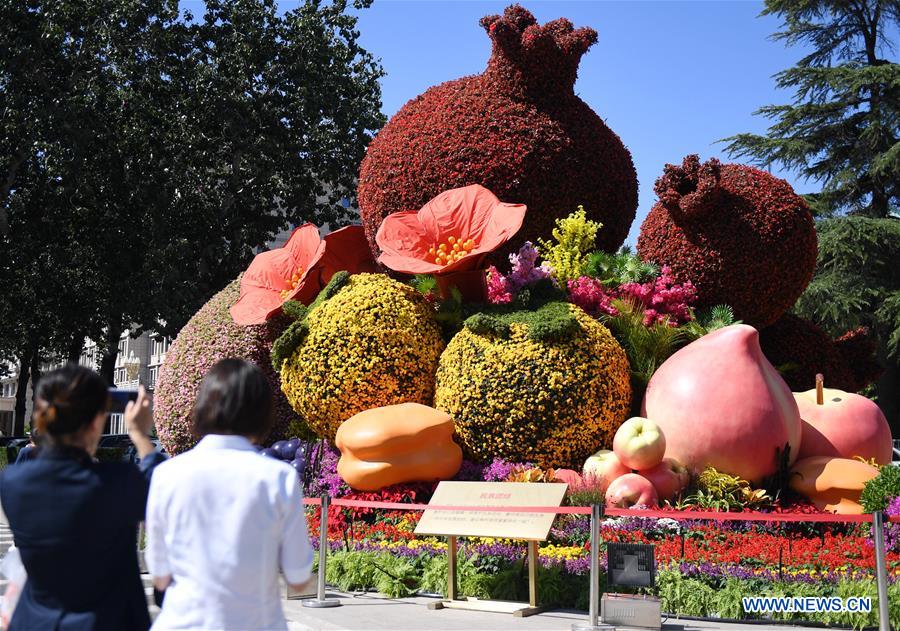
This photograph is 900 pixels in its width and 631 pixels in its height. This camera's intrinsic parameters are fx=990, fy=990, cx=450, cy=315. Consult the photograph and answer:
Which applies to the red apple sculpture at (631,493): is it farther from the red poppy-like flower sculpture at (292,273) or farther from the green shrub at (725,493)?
the red poppy-like flower sculpture at (292,273)

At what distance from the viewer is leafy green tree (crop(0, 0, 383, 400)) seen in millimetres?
20297

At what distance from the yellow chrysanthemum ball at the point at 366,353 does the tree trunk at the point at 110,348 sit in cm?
1283

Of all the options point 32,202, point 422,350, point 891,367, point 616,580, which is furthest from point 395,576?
point 891,367

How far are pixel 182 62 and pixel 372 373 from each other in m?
14.5

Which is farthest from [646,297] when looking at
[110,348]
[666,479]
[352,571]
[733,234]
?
[110,348]

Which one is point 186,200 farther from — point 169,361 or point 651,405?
point 651,405

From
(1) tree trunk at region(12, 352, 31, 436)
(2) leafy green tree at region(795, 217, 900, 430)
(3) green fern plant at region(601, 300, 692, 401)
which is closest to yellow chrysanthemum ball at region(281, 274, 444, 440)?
(3) green fern plant at region(601, 300, 692, 401)

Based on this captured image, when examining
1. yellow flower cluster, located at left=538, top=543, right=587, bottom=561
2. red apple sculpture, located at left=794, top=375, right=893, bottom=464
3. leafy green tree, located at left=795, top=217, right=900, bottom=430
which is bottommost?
yellow flower cluster, located at left=538, top=543, right=587, bottom=561

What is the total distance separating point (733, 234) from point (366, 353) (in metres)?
4.25

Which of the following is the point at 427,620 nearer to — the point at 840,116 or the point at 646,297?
the point at 646,297

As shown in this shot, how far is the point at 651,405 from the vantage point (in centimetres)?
950

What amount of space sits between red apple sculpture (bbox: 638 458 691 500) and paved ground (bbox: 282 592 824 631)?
7.16ft

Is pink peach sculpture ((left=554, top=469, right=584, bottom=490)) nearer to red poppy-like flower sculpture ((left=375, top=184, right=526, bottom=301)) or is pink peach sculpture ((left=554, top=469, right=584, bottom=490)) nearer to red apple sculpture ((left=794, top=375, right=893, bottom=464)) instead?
red poppy-like flower sculpture ((left=375, top=184, right=526, bottom=301))

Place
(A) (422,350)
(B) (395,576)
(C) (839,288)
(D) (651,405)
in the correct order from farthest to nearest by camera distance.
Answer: (C) (839,288)
(A) (422,350)
(D) (651,405)
(B) (395,576)
